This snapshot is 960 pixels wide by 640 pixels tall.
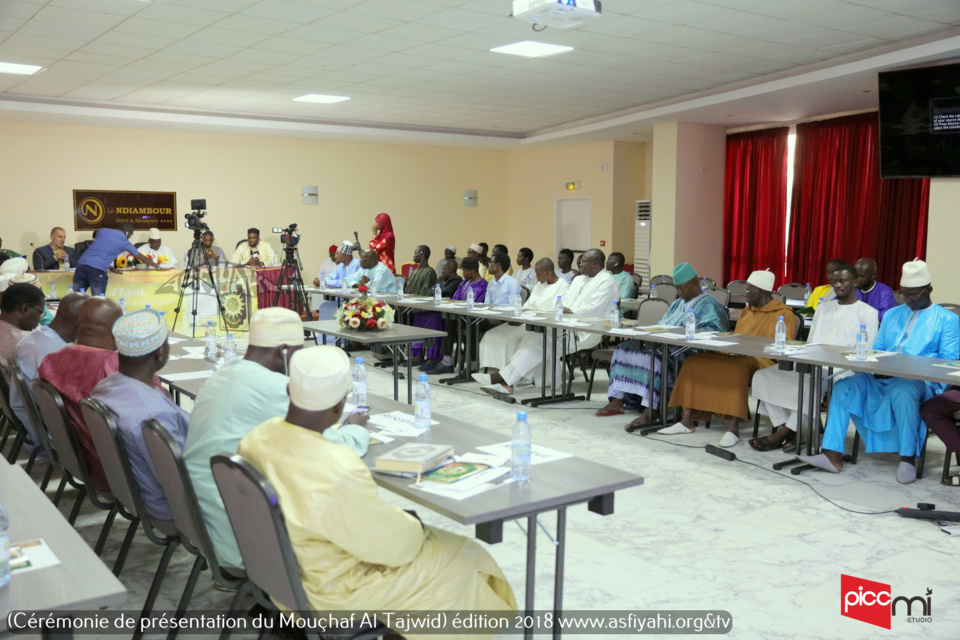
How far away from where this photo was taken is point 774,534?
3850mm

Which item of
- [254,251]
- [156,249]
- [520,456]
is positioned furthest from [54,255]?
[520,456]

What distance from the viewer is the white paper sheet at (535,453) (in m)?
2.71

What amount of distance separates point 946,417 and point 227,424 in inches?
156

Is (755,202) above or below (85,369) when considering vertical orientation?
above

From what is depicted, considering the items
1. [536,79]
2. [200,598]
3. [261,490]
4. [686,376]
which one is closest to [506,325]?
[686,376]

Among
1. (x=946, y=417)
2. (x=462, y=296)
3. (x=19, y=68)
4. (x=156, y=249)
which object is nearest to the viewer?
(x=946, y=417)

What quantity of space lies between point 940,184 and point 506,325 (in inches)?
171

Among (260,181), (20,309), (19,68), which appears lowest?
(20,309)

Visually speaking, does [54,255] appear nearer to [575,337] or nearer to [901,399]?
[575,337]

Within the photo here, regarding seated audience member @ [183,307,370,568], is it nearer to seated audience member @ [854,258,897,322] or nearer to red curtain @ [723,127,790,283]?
seated audience member @ [854,258,897,322]

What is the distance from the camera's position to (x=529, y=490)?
2.38m

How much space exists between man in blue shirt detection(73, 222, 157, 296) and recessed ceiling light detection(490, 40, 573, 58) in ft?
16.0

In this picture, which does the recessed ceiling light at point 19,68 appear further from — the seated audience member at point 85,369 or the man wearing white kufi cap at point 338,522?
the man wearing white kufi cap at point 338,522

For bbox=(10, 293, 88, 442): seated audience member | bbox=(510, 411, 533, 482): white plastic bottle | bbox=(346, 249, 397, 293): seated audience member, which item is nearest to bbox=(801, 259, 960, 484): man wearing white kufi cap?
bbox=(510, 411, 533, 482): white plastic bottle
